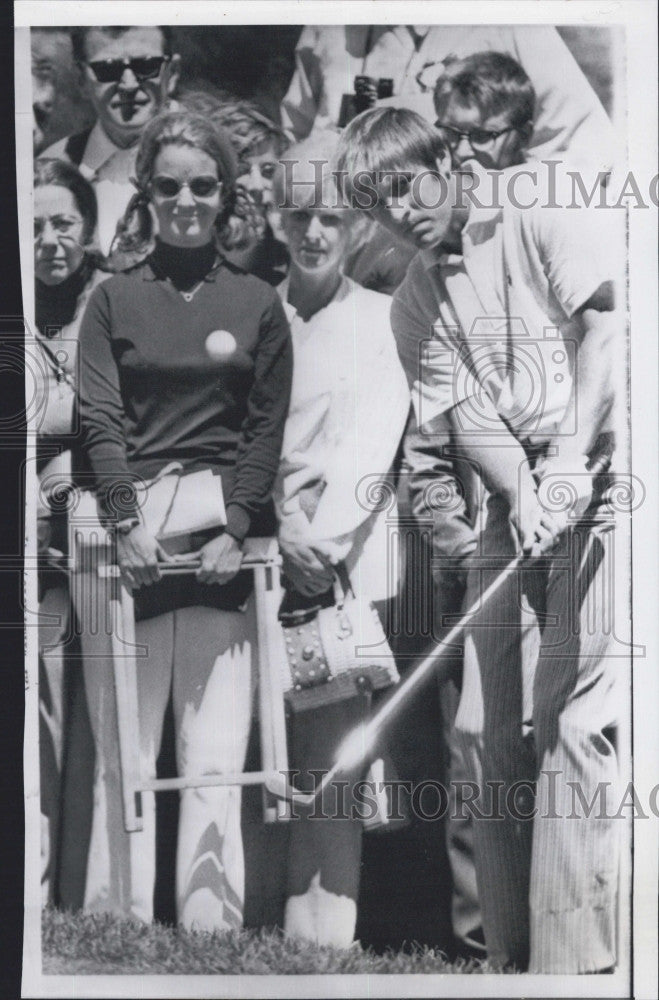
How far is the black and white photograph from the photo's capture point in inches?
86.4

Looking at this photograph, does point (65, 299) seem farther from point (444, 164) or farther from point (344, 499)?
point (444, 164)

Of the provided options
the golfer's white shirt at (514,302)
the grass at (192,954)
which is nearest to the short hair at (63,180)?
the golfer's white shirt at (514,302)

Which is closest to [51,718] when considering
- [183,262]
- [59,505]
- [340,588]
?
[59,505]

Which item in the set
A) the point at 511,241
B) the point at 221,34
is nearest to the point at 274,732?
the point at 511,241

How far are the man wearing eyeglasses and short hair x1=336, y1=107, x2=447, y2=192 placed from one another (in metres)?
0.48

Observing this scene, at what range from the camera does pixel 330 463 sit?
86.6 inches

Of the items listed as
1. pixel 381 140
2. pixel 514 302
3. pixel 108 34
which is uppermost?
pixel 108 34

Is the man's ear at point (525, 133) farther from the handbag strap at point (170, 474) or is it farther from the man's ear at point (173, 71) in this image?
the handbag strap at point (170, 474)

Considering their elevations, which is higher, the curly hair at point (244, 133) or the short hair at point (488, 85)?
the short hair at point (488, 85)

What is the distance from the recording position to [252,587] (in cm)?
220

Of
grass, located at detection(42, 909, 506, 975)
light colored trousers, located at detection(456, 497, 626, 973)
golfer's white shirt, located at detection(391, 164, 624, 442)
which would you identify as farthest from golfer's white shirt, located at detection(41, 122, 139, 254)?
grass, located at detection(42, 909, 506, 975)

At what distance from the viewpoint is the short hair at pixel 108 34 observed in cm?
221

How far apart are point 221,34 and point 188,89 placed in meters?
0.17

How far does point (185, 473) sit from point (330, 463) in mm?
369
